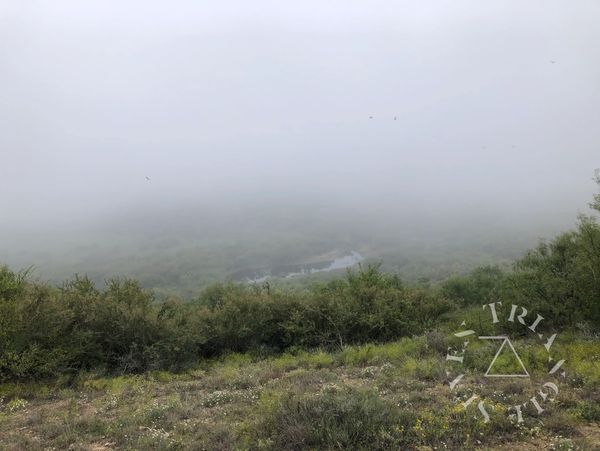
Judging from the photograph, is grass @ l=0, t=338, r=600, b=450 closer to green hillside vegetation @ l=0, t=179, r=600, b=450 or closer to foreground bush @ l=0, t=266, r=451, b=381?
green hillside vegetation @ l=0, t=179, r=600, b=450

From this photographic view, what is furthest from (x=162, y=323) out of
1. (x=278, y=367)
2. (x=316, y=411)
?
(x=316, y=411)

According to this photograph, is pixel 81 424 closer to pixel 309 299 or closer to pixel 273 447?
pixel 273 447

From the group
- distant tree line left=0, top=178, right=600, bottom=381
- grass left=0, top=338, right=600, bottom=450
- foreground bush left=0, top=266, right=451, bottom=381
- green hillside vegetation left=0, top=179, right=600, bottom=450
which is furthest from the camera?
distant tree line left=0, top=178, right=600, bottom=381

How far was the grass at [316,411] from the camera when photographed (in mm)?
Result: 6707

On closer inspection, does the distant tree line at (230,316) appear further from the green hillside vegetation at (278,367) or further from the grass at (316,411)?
the grass at (316,411)

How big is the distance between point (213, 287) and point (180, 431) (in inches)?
1202

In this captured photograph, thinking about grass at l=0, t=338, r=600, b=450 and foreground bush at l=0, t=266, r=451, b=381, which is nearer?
grass at l=0, t=338, r=600, b=450

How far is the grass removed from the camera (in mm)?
6707

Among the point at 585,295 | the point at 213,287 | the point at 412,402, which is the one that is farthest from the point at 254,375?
the point at 213,287

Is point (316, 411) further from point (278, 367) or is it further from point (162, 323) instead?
point (162, 323)

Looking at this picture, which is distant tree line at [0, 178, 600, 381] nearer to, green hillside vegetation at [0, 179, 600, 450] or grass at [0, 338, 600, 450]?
green hillside vegetation at [0, 179, 600, 450]

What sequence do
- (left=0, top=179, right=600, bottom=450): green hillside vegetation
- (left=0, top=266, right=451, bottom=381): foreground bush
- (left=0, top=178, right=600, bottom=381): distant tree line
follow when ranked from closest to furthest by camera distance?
(left=0, top=179, right=600, bottom=450): green hillside vegetation → (left=0, top=266, right=451, bottom=381): foreground bush → (left=0, top=178, right=600, bottom=381): distant tree line

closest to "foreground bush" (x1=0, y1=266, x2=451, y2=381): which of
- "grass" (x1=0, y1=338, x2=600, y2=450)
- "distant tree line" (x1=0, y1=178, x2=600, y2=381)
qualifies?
"distant tree line" (x1=0, y1=178, x2=600, y2=381)

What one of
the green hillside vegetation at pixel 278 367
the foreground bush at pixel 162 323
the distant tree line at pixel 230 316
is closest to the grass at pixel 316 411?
the green hillside vegetation at pixel 278 367
